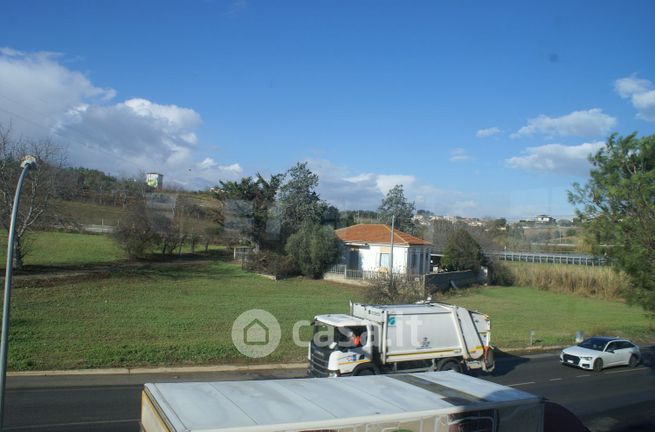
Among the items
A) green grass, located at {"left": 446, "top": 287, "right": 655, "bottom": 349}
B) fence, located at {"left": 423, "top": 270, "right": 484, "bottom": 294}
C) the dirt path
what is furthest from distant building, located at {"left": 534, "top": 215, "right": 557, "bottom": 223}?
the dirt path

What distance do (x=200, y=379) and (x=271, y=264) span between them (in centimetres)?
2635

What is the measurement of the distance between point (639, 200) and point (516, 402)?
1051 cm

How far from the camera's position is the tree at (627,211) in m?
14.2

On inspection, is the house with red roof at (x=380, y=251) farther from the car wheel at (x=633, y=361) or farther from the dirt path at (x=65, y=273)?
the car wheel at (x=633, y=361)

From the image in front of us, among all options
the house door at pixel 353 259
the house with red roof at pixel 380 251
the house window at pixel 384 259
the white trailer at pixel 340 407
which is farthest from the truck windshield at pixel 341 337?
the house door at pixel 353 259

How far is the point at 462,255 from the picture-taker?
50469mm

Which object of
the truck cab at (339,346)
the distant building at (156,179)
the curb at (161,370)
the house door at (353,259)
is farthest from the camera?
the distant building at (156,179)

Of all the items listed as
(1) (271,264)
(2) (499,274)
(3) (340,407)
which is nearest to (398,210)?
(2) (499,274)

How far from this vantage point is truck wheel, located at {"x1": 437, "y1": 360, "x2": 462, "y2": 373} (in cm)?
1474

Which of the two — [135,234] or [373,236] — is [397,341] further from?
[373,236]

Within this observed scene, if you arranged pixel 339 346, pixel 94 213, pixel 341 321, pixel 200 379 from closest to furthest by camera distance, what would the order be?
pixel 339 346, pixel 341 321, pixel 200 379, pixel 94 213

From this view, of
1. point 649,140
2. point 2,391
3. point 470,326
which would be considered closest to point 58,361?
point 2,391

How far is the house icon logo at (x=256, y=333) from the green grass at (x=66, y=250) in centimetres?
1659

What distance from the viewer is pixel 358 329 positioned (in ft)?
45.3
